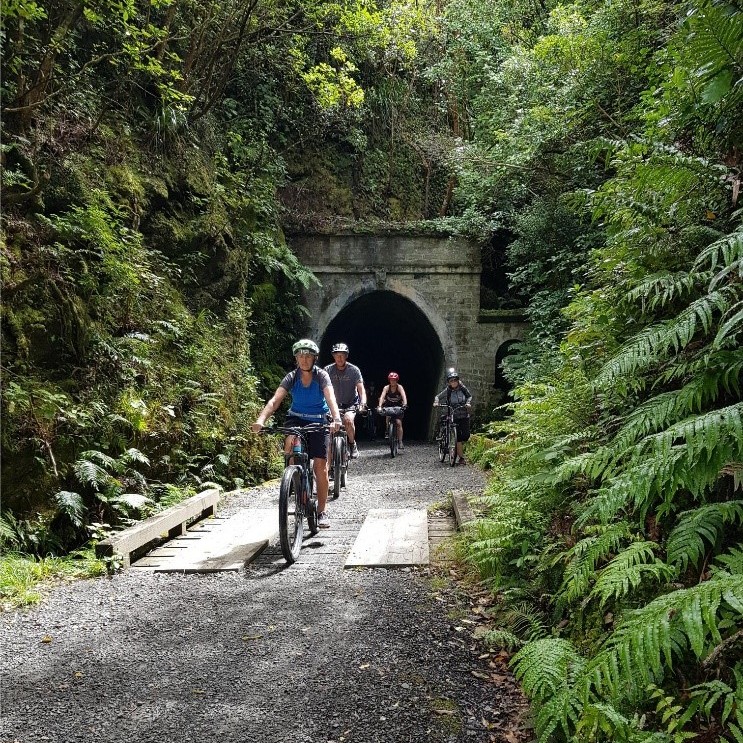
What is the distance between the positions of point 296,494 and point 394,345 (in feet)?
63.2

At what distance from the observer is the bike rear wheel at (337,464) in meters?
7.74

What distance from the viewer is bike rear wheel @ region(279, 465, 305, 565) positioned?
4.82 meters

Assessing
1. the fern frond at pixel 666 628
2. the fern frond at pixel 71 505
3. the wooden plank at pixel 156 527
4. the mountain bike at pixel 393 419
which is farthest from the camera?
the mountain bike at pixel 393 419

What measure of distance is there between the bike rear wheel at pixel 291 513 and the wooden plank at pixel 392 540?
511 millimetres

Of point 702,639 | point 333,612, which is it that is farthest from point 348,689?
point 702,639

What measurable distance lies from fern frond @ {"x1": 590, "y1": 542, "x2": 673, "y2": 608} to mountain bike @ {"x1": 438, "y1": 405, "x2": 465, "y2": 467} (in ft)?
28.4

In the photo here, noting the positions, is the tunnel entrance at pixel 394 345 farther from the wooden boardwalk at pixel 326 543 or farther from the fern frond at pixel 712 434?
the fern frond at pixel 712 434

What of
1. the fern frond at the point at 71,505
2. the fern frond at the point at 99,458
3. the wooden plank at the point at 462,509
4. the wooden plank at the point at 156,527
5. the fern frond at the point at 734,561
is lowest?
the wooden plank at the point at 156,527

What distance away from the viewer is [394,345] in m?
24.3

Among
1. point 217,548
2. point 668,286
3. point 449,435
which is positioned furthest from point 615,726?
point 449,435

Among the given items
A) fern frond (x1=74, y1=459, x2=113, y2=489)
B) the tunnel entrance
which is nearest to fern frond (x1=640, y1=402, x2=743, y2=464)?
fern frond (x1=74, y1=459, x2=113, y2=489)

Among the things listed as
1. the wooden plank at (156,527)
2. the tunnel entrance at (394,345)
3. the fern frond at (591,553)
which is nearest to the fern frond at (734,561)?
the fern frond at (591,553)

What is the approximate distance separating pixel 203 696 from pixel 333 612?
3.84 ft

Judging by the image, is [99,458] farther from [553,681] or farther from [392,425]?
[392,425]
